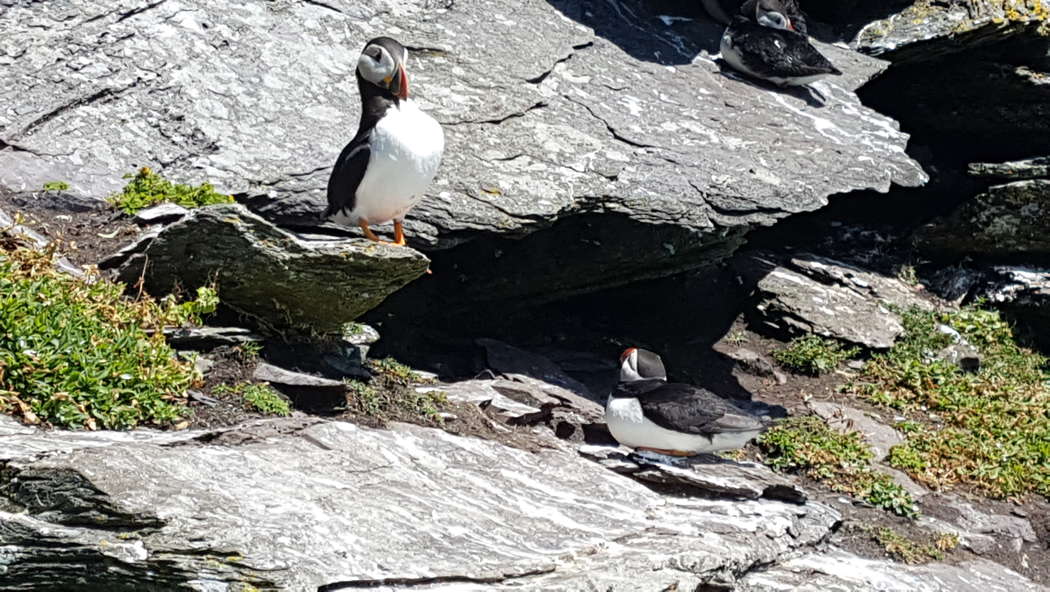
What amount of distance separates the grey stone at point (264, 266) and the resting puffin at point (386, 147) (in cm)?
47

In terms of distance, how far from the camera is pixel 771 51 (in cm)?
1068

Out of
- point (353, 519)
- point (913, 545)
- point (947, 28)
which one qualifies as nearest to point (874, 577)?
point (913, 545)

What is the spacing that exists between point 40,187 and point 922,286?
27.9 feet

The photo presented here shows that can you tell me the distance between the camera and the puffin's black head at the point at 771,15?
1095 cm

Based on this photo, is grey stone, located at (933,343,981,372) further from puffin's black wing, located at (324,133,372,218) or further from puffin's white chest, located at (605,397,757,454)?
puffin's black wing, located at (324,133,372,218)

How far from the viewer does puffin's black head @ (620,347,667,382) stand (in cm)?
768

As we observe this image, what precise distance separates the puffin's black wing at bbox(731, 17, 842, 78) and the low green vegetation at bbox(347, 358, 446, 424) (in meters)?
4.83

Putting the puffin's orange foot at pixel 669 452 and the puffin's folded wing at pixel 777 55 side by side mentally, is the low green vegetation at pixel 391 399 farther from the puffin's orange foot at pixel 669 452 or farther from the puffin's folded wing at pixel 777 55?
the puffin's folded wing at pixel 777 55

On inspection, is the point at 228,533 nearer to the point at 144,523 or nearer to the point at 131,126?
the point at 144,523

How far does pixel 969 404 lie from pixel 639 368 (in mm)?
3720

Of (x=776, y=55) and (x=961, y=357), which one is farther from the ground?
(x=776, y=55)

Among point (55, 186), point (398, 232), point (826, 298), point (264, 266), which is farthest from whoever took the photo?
point (826, 298)

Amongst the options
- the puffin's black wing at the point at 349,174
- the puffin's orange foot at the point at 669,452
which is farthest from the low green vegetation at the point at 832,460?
the puffin's black wing at the point at 349,174

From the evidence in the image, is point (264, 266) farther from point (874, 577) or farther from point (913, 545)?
point (913, 545)
